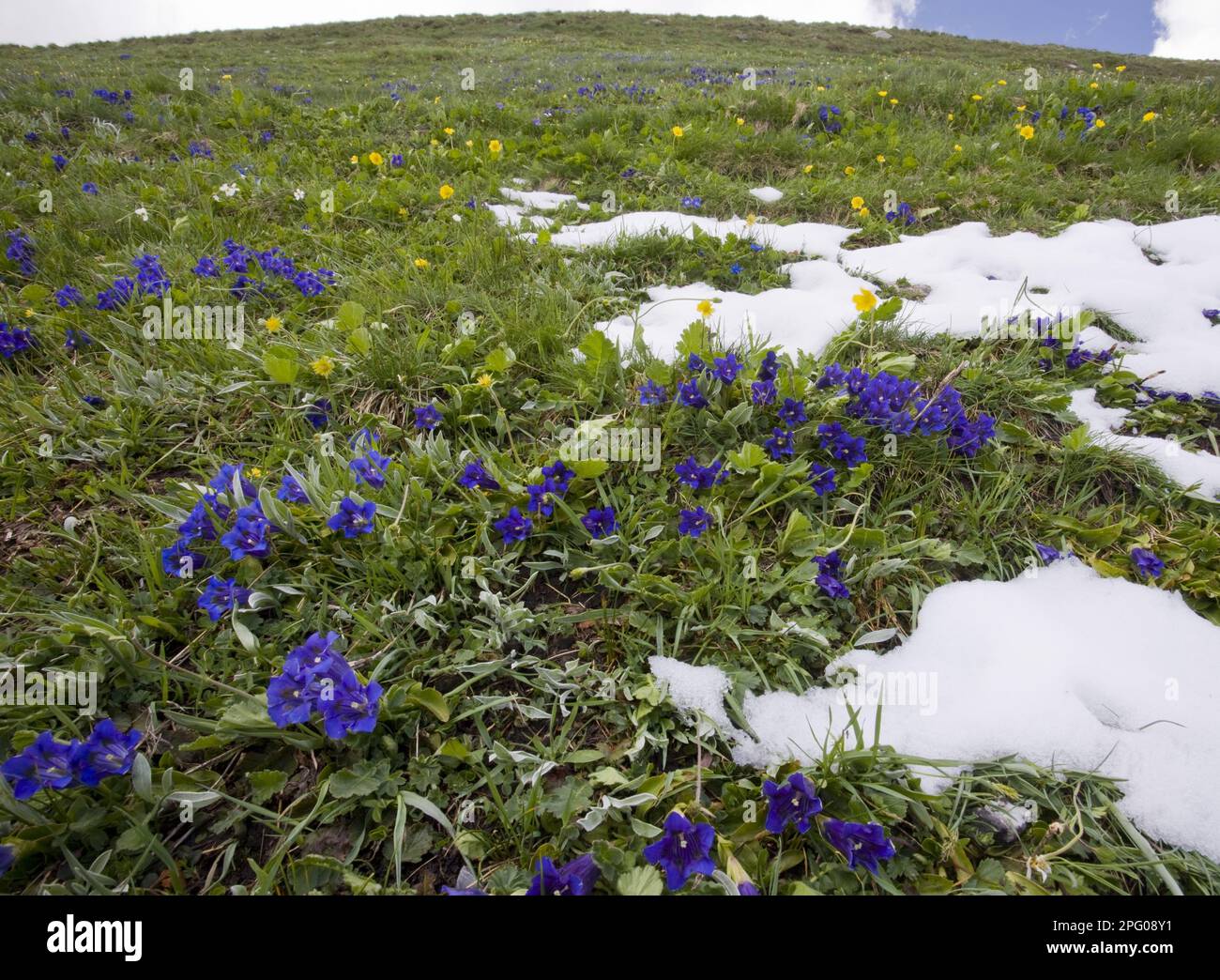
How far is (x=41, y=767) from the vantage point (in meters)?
1.62

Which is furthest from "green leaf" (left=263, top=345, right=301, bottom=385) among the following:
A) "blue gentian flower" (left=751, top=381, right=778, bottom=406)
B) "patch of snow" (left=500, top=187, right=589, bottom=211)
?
"patch of snow" (left=500, top=187, right=589, bottom=211)

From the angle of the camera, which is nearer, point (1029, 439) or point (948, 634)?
point (948, 634)

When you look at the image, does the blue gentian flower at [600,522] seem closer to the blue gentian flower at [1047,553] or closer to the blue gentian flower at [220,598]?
the blue gentian flower at [220,598]

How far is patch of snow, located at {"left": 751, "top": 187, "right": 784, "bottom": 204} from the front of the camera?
527cm

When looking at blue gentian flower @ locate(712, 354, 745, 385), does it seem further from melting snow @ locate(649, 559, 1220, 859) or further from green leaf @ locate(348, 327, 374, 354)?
green leaf @ locate(348, 327, 374, 354)

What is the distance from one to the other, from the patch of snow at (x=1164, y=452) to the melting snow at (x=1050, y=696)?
0.77 meters

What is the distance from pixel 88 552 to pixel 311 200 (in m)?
3.77

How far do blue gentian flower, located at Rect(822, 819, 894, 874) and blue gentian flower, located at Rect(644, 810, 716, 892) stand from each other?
0.35 metres

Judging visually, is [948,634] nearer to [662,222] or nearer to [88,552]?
[88,552]

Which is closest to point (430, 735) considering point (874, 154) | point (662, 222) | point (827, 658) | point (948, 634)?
point (827, 658)

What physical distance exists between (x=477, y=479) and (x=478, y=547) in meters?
0.31

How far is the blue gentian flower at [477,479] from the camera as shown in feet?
8.13

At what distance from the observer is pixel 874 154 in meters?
5.94

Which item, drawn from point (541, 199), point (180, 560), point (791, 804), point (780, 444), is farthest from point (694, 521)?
point (541, 199)
